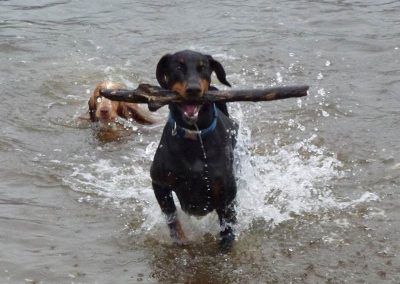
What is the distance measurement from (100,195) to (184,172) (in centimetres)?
151

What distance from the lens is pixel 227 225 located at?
215 inches

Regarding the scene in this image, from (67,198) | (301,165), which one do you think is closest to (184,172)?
(67,198)

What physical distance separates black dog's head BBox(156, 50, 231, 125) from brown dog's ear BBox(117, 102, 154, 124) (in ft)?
11.4

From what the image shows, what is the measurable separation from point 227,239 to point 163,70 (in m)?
1.37

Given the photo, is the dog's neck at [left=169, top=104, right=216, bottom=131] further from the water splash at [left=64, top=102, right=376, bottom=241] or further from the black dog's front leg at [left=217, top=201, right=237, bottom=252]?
the black dog's front leg at [left=217, top=201, right=237, bottom=252]

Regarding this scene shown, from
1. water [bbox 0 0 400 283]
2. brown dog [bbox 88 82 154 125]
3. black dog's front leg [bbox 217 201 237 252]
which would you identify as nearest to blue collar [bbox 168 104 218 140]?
black dog's front leg [bbox 217 201 237 252]

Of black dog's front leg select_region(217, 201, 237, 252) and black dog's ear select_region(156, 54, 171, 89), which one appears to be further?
black dog's front leg select_region(217, 201, 237, 252)

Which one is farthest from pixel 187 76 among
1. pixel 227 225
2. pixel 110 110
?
pixel 110 110

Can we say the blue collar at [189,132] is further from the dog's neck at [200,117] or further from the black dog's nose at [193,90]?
the black dog's nose at [193,90]

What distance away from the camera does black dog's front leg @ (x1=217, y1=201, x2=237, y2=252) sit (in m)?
5.43

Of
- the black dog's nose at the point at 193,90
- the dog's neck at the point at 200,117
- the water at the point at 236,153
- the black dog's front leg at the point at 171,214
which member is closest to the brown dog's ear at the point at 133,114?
the water at the point at 236,153

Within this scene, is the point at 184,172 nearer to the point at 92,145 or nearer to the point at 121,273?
the point at 121,273

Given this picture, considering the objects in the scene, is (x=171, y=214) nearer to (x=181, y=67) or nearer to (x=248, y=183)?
(x=248, y=183)

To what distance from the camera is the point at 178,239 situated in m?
5.56
